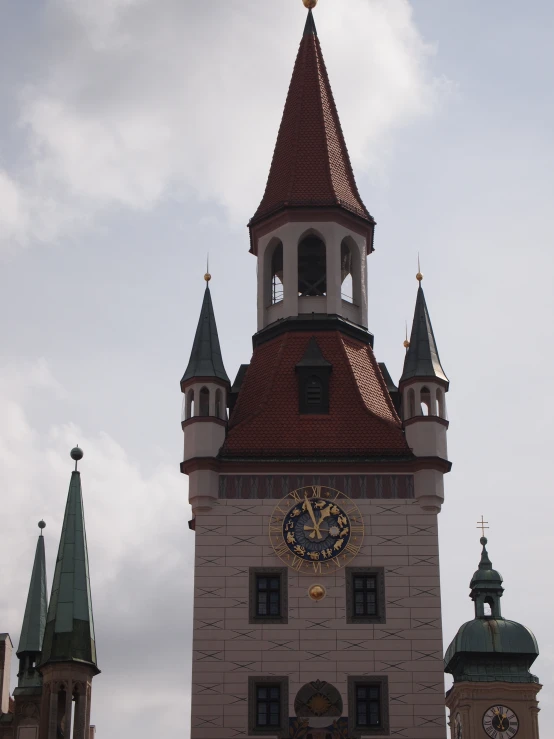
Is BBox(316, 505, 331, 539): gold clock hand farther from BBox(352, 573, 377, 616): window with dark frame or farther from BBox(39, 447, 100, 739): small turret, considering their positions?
BBox(39, 447, 100, 739): small turret

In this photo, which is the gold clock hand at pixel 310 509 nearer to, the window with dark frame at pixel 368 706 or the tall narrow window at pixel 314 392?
the tall narrow window at pixel 314 392

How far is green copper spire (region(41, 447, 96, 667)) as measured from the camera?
40.5 meters

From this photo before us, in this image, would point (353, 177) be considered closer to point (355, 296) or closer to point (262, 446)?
point (355, 296)

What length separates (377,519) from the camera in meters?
42.8

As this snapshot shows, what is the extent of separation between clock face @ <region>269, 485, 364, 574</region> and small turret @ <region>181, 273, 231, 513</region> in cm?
183

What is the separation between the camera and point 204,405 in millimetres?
44875

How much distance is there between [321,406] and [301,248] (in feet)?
18.0

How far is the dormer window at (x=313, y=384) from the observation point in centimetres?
4503

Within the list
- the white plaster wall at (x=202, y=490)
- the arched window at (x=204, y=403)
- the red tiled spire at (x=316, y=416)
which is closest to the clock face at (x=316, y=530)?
the red tiled spire at (x=316, y=416)

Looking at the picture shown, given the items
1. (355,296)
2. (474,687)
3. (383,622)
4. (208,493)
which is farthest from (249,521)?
(474,687)

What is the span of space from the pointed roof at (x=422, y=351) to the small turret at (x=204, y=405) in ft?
15.3

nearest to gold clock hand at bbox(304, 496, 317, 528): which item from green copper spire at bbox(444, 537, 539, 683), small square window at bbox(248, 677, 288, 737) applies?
small square window at bbox(248, 677, 288, 737)

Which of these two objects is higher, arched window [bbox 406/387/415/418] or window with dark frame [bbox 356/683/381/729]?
arched window [bbox 406/387/415/418]

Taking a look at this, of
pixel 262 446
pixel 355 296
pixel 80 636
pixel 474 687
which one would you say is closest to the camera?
pixel 80 636
